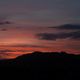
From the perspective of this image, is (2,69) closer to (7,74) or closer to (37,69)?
(7,74)

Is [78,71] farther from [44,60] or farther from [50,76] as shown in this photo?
[44,60]

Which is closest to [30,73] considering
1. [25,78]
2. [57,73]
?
[25,78]

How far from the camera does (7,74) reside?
146375mm

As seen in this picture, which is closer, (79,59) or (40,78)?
(40,78)

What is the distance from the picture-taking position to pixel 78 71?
153 metres

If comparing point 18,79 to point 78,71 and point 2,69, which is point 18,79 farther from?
point 78,71

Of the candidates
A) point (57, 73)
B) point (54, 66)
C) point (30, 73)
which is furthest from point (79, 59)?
point (30, 73)

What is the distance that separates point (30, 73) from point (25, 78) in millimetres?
4917

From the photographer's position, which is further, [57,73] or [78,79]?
[57,73]

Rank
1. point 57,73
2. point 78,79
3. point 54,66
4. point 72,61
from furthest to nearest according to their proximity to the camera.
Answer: point 72,61 < point 54,66 < point 57,73 < point 78,79

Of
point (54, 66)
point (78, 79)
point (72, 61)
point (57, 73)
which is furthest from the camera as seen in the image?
point (72, 61)

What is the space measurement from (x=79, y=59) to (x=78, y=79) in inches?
1753

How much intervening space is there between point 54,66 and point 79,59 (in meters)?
22.8

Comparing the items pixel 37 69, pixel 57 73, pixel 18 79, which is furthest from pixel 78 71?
pixel 18 79
